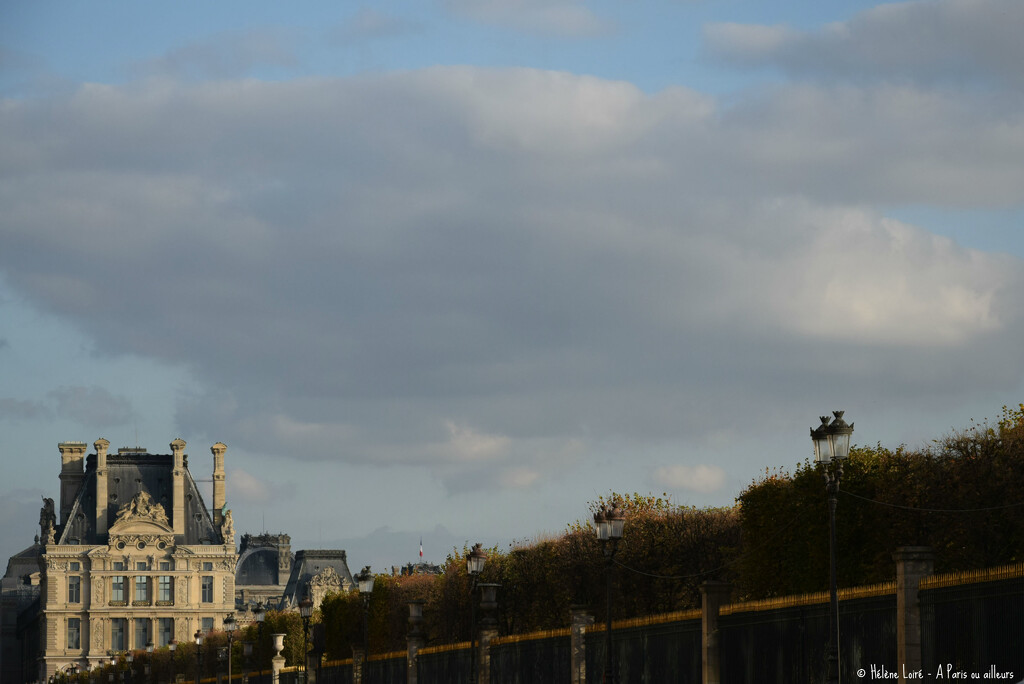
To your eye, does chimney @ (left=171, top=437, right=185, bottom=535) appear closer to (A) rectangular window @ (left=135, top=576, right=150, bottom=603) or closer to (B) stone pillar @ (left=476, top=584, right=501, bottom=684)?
(A) rectangular window @ (left=135, top=576, right=150, bottom=603)

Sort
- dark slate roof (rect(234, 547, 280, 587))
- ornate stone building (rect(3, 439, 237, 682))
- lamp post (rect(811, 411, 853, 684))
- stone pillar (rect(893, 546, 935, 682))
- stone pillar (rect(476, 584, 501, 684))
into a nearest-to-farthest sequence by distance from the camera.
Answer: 1. lamp post (rect(811, 411, 853, 684))
2. stone pillar (rect(893, 546, 935, 682))
3. stone pillar (rect(476, 584, 501, 684))
4. ornate stone building (rect(3, 439, 237, 682))
5. dark slate roof (rect(234, 547, 280, 587))

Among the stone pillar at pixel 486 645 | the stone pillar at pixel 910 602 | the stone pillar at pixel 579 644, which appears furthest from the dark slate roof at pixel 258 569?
the stone pillar at pixel 910 602

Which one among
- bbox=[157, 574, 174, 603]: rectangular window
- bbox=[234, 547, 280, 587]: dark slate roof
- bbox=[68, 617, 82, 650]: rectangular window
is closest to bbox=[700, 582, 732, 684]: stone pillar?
bbox=[157, 574, 174, 603]: rectangular window

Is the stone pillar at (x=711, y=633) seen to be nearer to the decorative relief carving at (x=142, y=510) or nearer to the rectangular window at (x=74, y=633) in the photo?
the decorative relief carving at (x=142, y=510)

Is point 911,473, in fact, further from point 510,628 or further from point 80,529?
point 80,529

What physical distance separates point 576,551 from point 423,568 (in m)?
106

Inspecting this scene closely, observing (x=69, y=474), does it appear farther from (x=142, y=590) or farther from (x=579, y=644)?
(x=579, y=644)

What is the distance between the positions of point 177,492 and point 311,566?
50.1ft

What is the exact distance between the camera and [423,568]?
16225 cm

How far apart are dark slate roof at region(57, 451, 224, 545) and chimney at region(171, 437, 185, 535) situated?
1.51 ft

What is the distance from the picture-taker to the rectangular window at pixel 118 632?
500 ft

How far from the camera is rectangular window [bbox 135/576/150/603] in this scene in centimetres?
15250

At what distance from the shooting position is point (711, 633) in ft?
109

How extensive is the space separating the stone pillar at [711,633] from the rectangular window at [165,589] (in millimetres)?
126017
